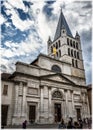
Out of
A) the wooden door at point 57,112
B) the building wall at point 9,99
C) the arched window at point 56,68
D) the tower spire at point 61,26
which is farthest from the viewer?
the tower spire at point 61,26

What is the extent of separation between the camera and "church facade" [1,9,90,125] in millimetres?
21453

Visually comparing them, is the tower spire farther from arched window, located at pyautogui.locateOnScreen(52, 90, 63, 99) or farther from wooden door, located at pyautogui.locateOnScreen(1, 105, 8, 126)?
wooden door, located at pyautogui.locateOnScreen(1, 105, 8, 126)

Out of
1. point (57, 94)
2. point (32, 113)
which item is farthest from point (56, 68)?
point (32, 113)

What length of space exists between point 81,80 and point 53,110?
1053 centimetres

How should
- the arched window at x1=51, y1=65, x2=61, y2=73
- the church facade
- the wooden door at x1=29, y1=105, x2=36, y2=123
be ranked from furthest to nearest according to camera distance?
the arched window at x1=51, y1=65, x2=61, y2=73 < the wooden door at x1=29, y1=105, x2=36, y2=123 < the church facade

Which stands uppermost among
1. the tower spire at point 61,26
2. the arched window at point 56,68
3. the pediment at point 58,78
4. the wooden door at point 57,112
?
the tower spire at point 61,26

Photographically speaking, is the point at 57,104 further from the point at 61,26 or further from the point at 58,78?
the point at 61,26

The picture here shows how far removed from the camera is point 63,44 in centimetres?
3878

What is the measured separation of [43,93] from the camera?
24.8 m

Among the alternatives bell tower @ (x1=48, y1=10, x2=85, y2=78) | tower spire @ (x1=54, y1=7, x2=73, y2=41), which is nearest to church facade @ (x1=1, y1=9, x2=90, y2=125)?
bell tower @ (x1=48, y1=10, x2=85, y2=78)

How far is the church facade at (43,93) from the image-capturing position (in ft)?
70.4

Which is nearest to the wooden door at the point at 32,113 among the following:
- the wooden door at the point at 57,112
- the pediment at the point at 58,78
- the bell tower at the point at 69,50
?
the wooden door at the point at 57,112

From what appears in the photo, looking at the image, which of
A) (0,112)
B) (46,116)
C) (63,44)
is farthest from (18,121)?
(63,44)

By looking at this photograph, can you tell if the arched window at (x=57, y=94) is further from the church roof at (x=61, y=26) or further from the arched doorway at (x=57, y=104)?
the church roof at (x=61, y=26)
